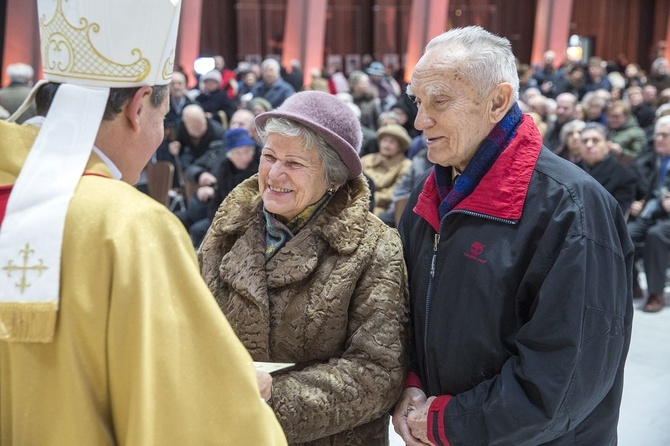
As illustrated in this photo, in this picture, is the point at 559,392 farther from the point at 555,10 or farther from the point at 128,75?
the point at 555,10

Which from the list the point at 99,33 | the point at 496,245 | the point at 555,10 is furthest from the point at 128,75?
the point at 555,10

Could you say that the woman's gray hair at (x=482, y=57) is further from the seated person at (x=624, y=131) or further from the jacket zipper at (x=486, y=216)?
the seated person at (x=624, y=131)

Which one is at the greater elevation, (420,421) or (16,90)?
(16,90)

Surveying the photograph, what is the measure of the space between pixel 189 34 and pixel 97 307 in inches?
609

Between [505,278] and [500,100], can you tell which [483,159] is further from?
[505,278]

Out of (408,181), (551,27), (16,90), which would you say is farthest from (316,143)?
(551,27)

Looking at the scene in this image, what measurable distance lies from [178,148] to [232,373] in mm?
6347

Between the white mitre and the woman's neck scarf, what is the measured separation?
30.6 inches

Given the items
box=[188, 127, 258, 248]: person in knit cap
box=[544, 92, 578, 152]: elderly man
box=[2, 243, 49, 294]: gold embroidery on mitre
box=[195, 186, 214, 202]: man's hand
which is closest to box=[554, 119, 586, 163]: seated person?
box=[544, 92, 578, 152]: elderly man

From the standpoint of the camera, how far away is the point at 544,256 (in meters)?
1.65

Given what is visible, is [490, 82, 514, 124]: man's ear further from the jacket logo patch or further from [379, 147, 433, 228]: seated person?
[379, 147, 433, 228]: seated person

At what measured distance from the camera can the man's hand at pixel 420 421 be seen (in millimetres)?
1810

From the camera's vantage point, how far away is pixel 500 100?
5.85ft

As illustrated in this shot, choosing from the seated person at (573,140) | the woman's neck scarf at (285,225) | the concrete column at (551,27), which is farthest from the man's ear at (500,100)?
the concrete column at (551,27)
